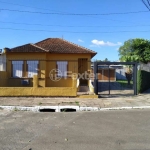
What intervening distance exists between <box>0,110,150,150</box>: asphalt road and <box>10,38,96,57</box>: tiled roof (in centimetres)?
944

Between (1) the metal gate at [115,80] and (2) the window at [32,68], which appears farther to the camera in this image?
(2) the window at [32,68]

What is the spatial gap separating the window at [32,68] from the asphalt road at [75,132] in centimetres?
844

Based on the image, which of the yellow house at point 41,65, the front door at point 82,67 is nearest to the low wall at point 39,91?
the yellow house at point 41,65

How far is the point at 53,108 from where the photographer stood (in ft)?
36.1

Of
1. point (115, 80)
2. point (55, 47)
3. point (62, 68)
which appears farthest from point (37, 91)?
point (115, 80)

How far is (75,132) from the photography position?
6.61m

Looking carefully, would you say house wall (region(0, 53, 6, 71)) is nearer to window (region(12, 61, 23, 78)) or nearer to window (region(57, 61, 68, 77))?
window (region(12, 61, 23, 78))

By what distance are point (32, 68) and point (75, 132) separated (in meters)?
11.6

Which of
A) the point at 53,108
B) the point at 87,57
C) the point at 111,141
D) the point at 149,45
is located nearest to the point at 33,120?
the point at 53,108

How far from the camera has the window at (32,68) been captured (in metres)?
17.4

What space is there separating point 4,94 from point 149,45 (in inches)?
1730

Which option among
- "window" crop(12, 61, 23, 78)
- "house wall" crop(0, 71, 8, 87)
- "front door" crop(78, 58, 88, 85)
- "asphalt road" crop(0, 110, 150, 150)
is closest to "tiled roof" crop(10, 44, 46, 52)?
"window" crop(12, 61, 23, 78)

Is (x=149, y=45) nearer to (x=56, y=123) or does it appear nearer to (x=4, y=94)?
(x=4, y=94)

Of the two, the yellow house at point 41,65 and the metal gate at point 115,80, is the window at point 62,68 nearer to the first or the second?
the yellow house at point 41,65
